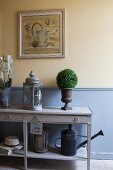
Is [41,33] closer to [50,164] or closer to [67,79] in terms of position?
[67,79]

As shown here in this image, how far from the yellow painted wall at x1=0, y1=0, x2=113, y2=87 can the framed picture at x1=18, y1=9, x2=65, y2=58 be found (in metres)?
0.07

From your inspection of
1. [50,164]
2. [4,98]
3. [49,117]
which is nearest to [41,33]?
[4,98]

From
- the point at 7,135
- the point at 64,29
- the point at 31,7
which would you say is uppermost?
the point at 31,7

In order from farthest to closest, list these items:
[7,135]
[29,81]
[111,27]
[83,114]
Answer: [7,135], [111,27], [29,81], [83,114]

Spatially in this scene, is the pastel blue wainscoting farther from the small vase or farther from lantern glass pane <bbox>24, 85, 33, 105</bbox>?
the small vase

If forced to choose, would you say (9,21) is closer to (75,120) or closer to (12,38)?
(12,38)

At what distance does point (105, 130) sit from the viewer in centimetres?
264

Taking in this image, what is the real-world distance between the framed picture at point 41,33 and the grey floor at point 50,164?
Result: 1289 millimetres

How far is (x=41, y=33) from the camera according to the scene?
8.72 ft

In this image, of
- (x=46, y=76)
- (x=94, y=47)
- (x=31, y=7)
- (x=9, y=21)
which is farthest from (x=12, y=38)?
(x=94, y=47)

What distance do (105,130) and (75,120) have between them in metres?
0.62

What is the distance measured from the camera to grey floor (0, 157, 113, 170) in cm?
243

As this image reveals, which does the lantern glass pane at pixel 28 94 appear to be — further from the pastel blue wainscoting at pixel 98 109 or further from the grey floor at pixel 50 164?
the grey floor at pixel 50 164

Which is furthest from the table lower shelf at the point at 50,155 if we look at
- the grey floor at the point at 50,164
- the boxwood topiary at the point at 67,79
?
the boxwood topiary at the point at 67,79
